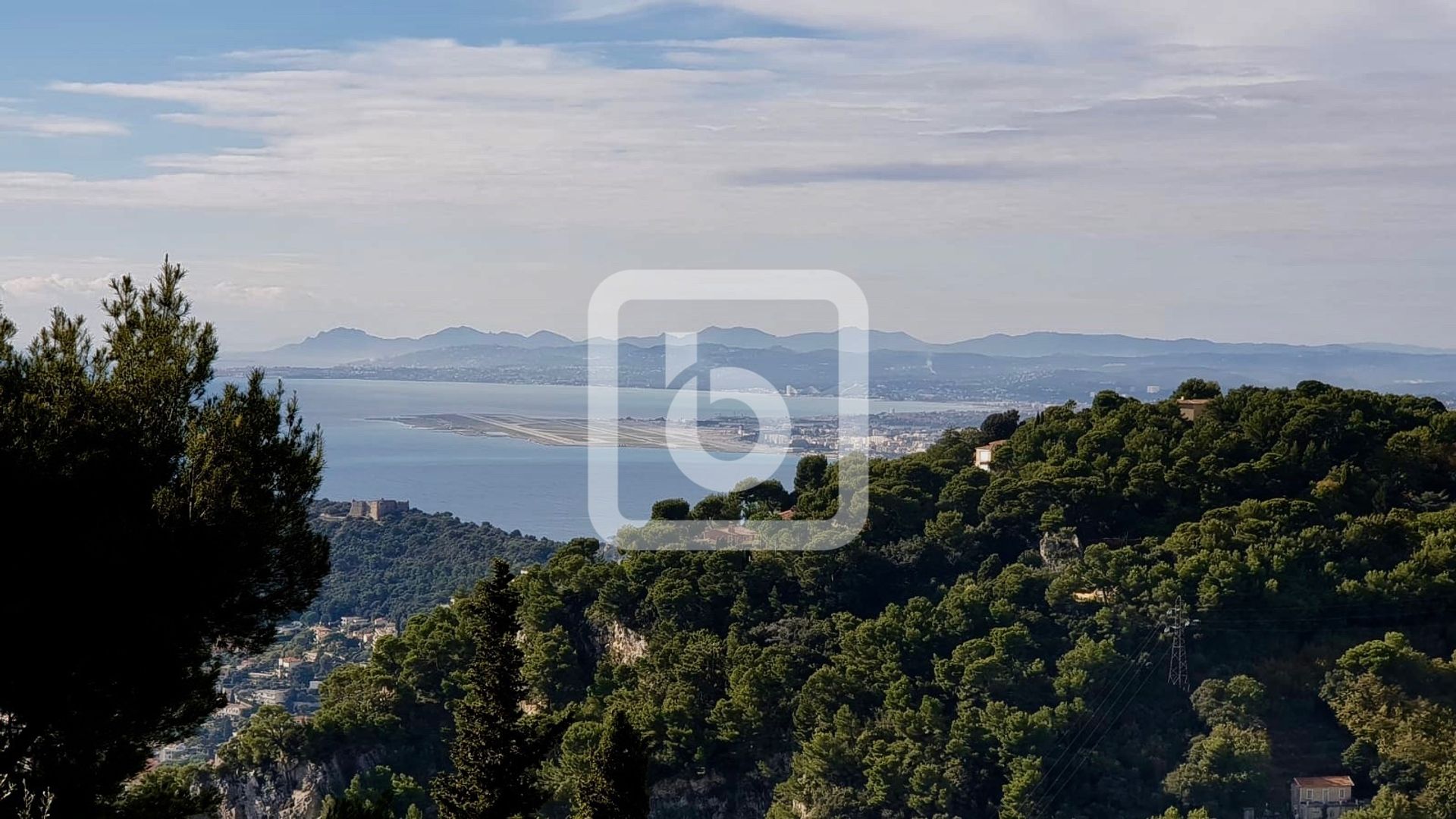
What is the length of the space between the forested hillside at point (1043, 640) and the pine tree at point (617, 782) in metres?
6.40

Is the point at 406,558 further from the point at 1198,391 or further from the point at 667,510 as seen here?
the point at 1198,391

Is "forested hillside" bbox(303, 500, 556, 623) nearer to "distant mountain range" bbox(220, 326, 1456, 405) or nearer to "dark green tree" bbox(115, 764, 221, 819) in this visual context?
"distant mountain range" bbox(220, 326, 1456, 405)

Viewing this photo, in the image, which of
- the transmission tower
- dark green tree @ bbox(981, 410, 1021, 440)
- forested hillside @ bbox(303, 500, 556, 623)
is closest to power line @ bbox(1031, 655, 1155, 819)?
the transmission tower

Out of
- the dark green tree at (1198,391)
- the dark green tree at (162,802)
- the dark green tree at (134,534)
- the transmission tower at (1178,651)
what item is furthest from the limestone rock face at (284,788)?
the dark green tree at (1198,391)

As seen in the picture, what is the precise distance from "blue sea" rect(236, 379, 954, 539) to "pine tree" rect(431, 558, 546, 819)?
10199 millimetres

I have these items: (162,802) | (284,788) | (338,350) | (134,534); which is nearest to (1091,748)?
(284,788)

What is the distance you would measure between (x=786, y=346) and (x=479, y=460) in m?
41.0

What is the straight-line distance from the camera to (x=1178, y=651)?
19281 mm

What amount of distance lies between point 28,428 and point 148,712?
4.73 feet

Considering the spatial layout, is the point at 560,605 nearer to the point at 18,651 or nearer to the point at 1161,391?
the point at 18,651

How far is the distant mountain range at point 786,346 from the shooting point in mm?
17766

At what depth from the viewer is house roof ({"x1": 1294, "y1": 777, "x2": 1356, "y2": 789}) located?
1733cm

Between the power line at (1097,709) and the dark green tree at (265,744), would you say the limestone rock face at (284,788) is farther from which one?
the power line at (1097,709)

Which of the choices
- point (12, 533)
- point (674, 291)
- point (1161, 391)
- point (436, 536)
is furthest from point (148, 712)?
point (1161, 391)
